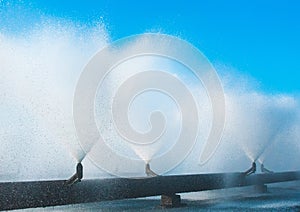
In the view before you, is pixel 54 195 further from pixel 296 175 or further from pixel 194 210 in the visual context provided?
pixel 296 175

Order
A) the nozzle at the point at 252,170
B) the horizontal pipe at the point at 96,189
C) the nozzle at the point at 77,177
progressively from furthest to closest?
1. the nozzle at the point at 252,170
2. the nozzle at the point at 77,177
3. the horizontal pipe at the point at 96,189

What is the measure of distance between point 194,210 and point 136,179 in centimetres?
574

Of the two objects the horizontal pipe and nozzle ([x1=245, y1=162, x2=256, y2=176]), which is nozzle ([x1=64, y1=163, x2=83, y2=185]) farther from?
nozzle ([x1=245, y1=162, x2=256, y2=176])

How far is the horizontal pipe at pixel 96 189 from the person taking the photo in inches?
783

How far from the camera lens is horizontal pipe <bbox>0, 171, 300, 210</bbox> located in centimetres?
1989

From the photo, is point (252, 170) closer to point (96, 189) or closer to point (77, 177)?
point (96, 189)

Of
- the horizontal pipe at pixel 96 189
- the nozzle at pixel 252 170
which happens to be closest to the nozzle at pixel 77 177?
the horizontal pipe at pixel 96 189

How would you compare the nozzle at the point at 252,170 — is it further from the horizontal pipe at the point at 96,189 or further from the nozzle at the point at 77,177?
the nozzle at the point at 77,177

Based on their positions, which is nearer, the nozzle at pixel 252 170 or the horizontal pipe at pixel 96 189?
the horizontal pipe at pixel 96 189

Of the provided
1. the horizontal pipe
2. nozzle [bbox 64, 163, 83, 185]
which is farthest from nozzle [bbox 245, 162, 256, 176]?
nozzle [bbox 64, 163, 83, 185]

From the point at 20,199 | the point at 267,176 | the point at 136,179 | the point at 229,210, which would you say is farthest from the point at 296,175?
the point at 20,199

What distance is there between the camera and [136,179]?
29.6 metres

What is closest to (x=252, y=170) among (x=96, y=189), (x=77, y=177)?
(x=96, y=189)

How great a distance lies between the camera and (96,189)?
82.1 feet
